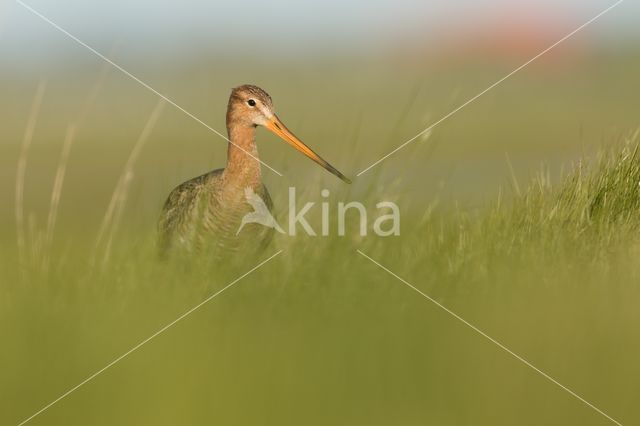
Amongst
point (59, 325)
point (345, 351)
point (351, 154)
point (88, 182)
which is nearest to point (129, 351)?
point (59, 325)

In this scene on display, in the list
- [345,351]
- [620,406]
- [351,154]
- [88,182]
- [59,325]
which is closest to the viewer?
[620,406]

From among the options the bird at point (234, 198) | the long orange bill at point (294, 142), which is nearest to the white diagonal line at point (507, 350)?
the bird at point (234, 198)

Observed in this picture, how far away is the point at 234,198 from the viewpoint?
698cm

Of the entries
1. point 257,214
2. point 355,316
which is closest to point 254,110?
point 257,214

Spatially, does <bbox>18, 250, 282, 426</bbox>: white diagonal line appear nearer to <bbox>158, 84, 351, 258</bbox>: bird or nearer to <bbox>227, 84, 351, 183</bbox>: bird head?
<bbox>158, 84, 351, 258</bbox>: bird

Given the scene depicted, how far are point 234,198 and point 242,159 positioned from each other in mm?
411

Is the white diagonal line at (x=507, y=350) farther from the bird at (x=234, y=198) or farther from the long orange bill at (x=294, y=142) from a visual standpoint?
the long orange bill at (x=294, y=142)

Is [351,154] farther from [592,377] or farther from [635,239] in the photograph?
[592,377]

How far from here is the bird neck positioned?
7.10 metres

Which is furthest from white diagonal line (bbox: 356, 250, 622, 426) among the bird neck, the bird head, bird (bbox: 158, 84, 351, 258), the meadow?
the bird head

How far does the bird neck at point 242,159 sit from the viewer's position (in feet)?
23.3

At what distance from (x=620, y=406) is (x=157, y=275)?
83.9 inches

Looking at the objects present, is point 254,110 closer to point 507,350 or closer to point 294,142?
point 294,142

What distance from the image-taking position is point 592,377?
351cm
